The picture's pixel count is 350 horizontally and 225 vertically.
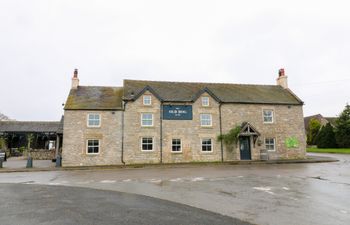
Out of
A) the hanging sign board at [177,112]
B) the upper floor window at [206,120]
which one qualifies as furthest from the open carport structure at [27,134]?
the upper floor window at [206,120]

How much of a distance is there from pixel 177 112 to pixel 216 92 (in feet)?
18.2

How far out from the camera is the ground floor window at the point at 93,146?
76.2ft

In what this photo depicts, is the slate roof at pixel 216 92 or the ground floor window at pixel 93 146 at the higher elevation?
the slate roof at pixel 216 92

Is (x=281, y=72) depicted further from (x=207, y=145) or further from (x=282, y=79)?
(x=207, y=145)

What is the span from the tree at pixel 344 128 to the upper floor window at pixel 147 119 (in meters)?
35.4

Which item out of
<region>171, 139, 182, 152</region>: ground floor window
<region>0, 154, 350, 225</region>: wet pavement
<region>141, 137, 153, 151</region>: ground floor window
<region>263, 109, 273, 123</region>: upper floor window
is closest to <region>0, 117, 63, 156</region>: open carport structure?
<region>141, 137, 153, 151</region>: ground floor window

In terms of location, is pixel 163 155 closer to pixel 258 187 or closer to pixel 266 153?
pixel 266 153

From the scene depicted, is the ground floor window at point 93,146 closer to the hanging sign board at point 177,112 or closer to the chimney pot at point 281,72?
the hanging sign board at point 177,112

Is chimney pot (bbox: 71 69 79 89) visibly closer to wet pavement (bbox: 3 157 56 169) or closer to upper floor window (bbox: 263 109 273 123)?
wet pavement (bbox: 3 157 56 169)

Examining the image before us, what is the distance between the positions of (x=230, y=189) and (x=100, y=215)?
573 centimetres

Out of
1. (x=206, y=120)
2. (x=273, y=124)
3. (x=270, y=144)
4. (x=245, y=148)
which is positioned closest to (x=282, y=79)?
(x=273, y=124)

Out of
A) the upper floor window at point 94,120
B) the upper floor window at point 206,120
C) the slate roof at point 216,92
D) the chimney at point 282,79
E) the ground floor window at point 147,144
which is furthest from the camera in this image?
the chimney at point 282,79

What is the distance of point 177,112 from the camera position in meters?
25.1

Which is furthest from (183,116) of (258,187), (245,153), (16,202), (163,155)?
(16,202)
